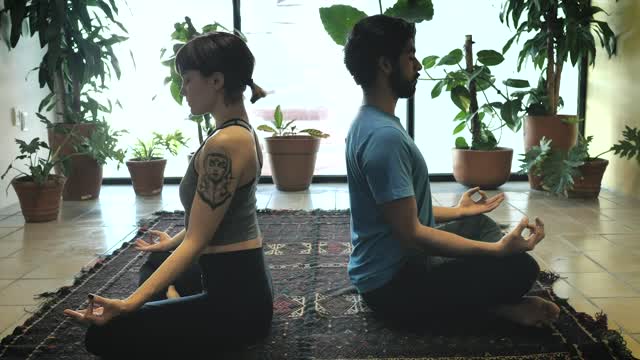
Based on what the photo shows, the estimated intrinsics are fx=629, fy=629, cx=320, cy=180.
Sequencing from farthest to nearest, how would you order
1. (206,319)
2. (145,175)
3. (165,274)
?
(145,175), (206,319), (165,274)

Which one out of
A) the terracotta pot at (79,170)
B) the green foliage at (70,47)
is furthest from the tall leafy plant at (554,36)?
the terracotta pot at (79,170)

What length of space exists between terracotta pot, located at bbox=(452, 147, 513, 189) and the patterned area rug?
2006 mm

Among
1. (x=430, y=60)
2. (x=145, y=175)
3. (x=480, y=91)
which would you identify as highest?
(x=430, y=60)

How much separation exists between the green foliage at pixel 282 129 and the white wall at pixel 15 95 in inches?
60.5

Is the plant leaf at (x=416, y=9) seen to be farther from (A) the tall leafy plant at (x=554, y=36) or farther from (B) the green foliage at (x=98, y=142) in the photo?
(B) the green foliage at (x=98, y=142)

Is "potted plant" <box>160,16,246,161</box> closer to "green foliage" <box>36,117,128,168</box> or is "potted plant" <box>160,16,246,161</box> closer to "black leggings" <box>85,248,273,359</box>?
"green foliage" <box>36,117,128,168</box>

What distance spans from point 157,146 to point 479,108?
232 cm

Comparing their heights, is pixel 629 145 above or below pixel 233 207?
below

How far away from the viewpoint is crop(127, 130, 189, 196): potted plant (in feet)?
14.4

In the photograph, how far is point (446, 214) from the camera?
6.65 ft

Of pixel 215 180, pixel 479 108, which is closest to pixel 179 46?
pixel 479 108

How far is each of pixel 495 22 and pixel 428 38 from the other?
522 mm

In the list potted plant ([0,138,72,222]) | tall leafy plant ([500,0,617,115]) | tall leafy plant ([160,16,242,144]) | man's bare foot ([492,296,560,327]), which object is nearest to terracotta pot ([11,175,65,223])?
potted plant ([0,138,72,222])

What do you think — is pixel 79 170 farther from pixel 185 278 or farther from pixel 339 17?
pixel 185 278
